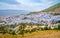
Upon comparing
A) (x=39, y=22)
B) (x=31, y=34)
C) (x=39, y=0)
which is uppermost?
(x=39, y=0)

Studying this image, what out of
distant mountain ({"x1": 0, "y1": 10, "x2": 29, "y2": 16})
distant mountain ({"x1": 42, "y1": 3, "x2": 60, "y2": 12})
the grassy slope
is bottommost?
the grassy slope

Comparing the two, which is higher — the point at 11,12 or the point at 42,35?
the point at 11,12

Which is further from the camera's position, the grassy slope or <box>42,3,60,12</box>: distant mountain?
<box>42,3,60,12</box>: distant mountain

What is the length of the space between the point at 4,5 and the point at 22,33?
720mm

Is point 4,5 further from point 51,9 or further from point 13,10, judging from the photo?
point 51,9

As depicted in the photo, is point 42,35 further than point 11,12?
No

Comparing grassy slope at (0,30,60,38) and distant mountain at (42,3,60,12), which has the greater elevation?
distant mountain at (42,3,60,12)

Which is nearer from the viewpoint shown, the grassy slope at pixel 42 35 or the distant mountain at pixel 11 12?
the grassy slope at pixel 42 35

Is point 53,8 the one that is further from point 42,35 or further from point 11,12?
point 11,12

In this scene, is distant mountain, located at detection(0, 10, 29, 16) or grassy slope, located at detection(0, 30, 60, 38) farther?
distant mountain, located at detection(0, 10, 29, 16)

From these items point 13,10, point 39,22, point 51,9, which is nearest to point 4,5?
point 13,10

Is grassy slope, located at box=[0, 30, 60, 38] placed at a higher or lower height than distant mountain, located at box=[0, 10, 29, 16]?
lower

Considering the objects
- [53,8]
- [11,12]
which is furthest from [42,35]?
[11,12]

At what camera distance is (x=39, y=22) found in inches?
107
